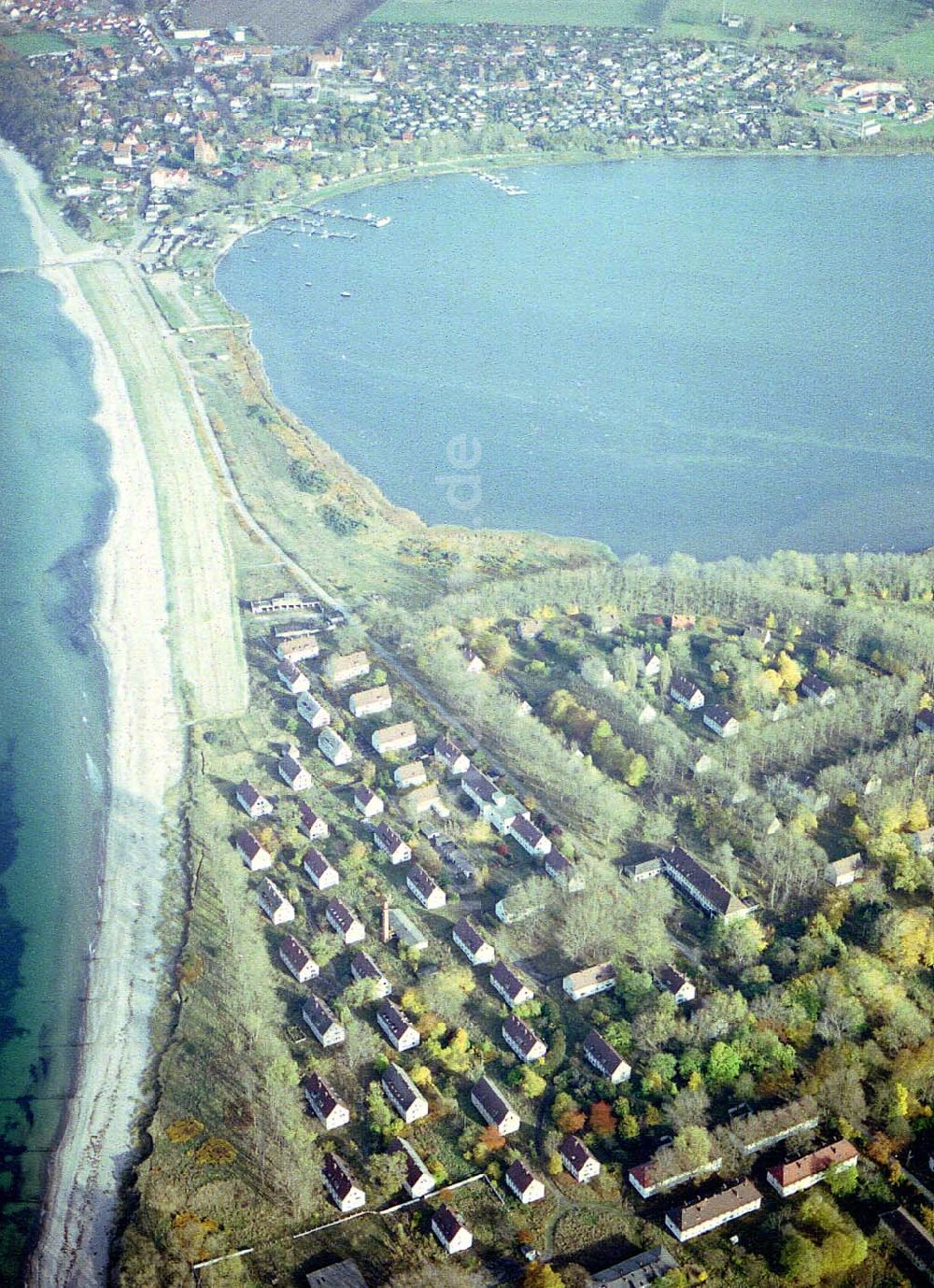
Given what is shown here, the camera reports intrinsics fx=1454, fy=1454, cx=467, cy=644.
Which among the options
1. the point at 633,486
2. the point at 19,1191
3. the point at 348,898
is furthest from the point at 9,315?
the point at 19,1191

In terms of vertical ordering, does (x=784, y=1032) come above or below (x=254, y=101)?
below

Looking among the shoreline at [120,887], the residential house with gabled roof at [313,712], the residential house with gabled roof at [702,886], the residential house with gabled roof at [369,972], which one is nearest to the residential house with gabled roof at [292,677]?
the residential house with gabled roof at [313,712]

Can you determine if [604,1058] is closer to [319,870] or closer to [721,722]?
[319,870]

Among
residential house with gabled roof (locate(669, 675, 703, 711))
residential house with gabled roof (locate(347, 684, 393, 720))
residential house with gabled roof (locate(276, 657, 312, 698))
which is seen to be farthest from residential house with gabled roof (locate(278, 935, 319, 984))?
residential house with gabled roof (locate(669, 675, 703, 711))

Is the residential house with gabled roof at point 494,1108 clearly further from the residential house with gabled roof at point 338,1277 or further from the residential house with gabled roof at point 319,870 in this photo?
the residential house with gabled roof at point 319,870

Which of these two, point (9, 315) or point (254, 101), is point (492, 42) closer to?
point (254, 101)

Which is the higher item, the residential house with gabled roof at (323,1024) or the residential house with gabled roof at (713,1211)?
the residential house with gabled roof at (323,1024)

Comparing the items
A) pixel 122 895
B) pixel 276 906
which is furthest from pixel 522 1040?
pixel 122 895
